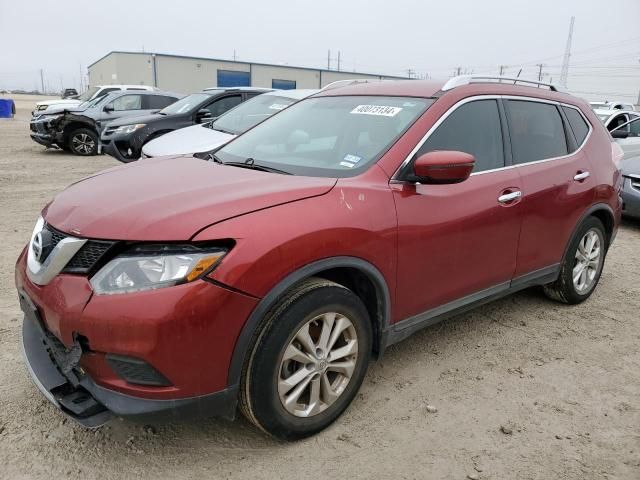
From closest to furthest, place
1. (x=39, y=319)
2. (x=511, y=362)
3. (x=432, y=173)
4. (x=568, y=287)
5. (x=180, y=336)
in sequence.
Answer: (x=180, y=336) → (x=39, y=319) → (x=432, y=173) → (x=511, y=362) → (x=568, y=287)

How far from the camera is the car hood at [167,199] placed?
6.97 ft

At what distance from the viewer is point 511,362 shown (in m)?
3.36

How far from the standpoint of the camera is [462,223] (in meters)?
2.95

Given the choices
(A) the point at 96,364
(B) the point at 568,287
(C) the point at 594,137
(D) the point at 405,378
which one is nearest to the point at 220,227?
(A) the point at 96,364

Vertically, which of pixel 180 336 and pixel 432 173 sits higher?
pixel 432 173

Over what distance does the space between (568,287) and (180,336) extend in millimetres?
3257

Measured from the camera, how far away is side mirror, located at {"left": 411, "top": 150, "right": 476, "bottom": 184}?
2.63 m

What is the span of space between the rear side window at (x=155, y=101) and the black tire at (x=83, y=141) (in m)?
1.64

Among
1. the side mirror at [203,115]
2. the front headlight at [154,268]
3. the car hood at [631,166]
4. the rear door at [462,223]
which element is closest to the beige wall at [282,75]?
the side mirror at [203,115]

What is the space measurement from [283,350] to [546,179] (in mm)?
2324

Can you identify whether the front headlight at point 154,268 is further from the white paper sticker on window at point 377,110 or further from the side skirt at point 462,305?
the white paper sticker on window at point 377,110

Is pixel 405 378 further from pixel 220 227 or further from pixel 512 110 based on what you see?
pixel 512 110

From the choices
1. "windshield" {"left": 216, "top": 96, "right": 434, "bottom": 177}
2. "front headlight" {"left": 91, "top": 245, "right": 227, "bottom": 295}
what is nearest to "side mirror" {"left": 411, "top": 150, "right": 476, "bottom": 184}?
"windshield" {"left": 216, "top": 96, "right": 434, "bottom": 177}

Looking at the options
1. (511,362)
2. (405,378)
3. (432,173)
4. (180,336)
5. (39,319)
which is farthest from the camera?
(511,362)
